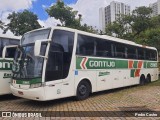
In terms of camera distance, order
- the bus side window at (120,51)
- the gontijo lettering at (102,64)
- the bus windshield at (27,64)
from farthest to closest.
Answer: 1. the bus side window at (120,51)
2. the gontijo lettering at (102,64)
3. the bus windshield at (27,64)

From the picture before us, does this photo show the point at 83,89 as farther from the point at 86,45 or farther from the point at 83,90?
the point at 86,45

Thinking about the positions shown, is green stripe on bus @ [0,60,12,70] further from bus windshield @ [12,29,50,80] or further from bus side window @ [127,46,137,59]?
bus side window @ [127,46,137,59]

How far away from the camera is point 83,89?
37.7 ft

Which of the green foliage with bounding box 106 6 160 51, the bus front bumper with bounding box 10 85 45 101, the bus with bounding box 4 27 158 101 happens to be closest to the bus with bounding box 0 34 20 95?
the bus with bounding box 4 27 158 101

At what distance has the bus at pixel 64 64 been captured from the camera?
30.9ft

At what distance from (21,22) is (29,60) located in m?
24.8

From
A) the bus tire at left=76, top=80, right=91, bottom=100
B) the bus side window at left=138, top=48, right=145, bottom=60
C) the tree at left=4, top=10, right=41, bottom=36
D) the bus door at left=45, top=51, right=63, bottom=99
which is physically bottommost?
the bus tire at left=76, top=80, right=91, bottom=100

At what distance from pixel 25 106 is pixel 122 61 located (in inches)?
276

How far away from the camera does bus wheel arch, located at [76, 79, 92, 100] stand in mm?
11188

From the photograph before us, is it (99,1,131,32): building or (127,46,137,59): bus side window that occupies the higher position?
(99,1,131,32): building

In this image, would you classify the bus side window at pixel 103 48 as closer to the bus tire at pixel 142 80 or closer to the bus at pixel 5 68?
the bus at pixel 5 68

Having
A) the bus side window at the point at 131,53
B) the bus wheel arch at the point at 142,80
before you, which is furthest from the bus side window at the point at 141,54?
the bus wheel arch at the point at 142,80

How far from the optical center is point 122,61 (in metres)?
14.9

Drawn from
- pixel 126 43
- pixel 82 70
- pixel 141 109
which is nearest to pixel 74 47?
pixel 82 70
